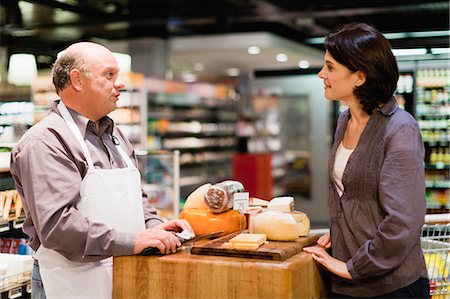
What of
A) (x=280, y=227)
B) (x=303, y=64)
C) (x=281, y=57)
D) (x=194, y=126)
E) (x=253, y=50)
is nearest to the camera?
(x=280, y=227)

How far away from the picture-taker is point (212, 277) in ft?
6.97

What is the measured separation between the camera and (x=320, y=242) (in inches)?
96.3

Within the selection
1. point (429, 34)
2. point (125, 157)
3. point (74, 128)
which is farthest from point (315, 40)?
point (74, 128)

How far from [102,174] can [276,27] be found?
441 inches


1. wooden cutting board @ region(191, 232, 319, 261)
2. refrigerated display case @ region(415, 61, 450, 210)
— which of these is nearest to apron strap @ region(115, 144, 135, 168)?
wooden cutting board @ region(191, 232, 319, 261)

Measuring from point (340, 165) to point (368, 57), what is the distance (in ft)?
1.35

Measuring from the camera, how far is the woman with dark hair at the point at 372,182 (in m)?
2.09

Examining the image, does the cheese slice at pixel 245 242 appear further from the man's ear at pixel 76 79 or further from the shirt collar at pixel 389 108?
the man's ear at pixel 76 79

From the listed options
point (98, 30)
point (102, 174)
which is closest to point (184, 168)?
point (98, 30)

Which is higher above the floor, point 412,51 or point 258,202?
point 412,51

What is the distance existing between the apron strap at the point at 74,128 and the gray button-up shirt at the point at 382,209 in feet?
3.22

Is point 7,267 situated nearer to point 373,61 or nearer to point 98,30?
point 373,61

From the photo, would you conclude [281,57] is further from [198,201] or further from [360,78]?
[360,78]

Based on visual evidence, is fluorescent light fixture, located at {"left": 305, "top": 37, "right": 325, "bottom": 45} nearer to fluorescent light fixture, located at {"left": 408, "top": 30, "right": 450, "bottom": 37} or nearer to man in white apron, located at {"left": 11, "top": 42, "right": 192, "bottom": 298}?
fluorescent light fixture, located at {"left": 408, "top": 30, "right": 450, "bottom": 37}
